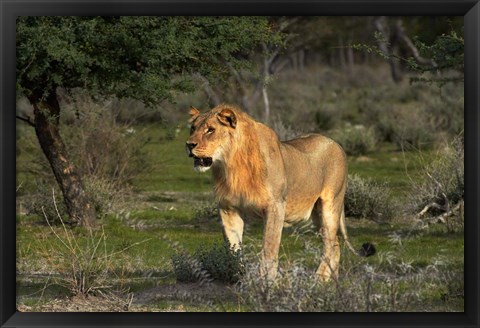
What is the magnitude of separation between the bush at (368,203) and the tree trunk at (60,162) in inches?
140

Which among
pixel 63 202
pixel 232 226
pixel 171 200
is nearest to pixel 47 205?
pixel 63 202

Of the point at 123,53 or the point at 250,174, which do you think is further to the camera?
the point at 123,53

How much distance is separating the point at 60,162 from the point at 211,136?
5.76 m

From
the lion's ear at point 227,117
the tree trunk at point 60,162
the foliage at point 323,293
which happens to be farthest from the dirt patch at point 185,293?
the tree trunk at point 60,162

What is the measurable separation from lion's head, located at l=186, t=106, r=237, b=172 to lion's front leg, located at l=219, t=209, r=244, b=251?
472 mm

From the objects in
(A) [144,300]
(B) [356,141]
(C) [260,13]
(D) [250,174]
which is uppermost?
(C) [260,13]

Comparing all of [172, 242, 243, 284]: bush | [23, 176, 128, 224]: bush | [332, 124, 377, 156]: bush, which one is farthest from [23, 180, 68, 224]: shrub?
[332, 124, 377, 156]: bush

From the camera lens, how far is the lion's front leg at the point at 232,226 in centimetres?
1005

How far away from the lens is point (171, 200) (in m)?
19.1

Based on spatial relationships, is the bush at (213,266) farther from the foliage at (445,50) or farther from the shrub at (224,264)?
the foliage at (445,50)

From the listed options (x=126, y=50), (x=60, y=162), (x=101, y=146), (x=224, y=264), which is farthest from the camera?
(x=101, y=146)

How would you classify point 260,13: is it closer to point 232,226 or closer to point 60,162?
point 232,226

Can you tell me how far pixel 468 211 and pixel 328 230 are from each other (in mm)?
3597

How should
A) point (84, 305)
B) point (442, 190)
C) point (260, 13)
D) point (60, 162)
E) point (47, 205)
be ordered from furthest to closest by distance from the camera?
point (47, 205) → point (442, 190) → point (60, 162) → point (84, 305) → point (260, 13)
